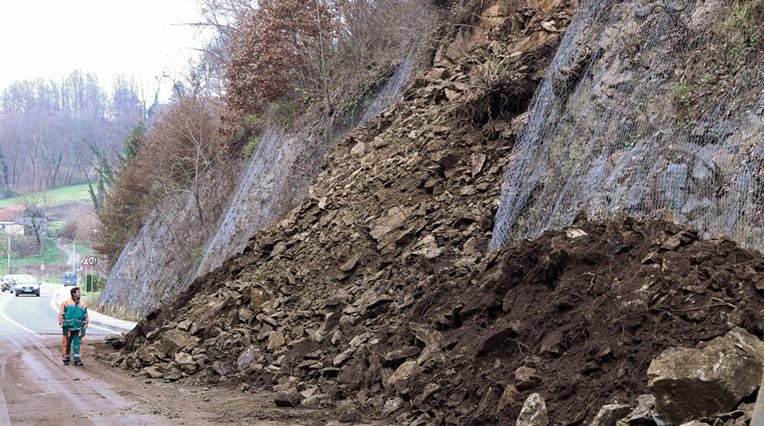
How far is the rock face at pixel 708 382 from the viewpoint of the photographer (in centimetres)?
642

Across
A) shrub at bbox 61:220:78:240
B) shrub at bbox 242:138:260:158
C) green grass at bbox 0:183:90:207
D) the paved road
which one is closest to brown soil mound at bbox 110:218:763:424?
the paved road

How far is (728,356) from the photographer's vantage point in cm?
653

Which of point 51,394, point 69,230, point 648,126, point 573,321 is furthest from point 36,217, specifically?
point 573,321

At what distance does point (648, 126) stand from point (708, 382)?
16.7 ft

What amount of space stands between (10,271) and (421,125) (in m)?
102

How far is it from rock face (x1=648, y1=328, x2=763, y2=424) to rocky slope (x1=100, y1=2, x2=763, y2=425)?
13 mm

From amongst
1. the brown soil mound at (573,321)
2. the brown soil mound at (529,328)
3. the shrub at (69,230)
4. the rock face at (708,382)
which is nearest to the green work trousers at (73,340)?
the brown soil mound at (529,328)

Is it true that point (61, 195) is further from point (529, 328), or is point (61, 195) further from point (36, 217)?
point (529, 328)

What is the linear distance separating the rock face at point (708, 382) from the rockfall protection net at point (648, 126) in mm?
1817

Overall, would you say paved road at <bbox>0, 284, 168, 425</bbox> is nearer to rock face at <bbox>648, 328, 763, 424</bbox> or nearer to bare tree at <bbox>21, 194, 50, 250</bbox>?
rock face at <bbox>648, 328, 763, 424</bbox>

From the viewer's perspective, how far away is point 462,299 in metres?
10.7

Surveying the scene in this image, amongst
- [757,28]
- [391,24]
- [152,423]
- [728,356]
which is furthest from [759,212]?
[391,24]

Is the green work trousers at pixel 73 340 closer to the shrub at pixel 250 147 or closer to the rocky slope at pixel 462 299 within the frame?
the rocky slope at pixel 462 299

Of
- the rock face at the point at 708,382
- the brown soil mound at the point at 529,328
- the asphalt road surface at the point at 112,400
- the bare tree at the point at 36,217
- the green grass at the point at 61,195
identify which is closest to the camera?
the rock face at the point at 708,382
